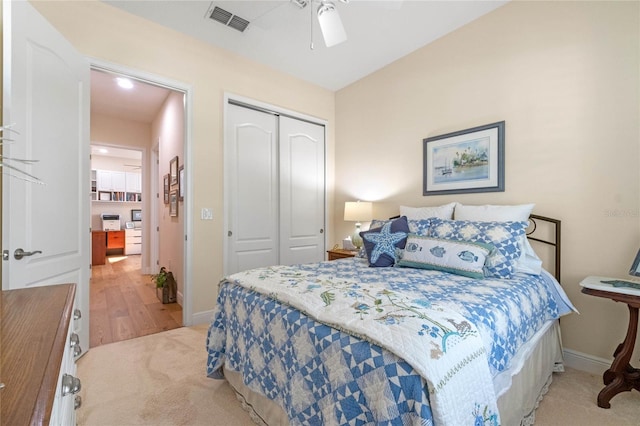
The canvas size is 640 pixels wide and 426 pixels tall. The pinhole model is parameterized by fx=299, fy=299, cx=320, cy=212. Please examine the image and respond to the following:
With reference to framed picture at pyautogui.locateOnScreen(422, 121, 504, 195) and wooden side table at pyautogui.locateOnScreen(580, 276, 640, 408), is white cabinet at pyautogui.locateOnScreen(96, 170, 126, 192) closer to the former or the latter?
framed picture at pyautogui.locateOnScreen(422, 121, 504, 195)

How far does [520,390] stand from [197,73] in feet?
11.9

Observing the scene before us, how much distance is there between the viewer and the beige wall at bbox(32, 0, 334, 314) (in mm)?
2469

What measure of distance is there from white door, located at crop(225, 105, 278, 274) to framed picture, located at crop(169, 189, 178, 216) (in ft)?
3.36

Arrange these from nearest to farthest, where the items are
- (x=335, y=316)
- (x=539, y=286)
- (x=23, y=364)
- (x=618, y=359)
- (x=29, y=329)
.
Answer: (x=23, y=364) → (x=29, y=329) → (x=335, y=316) → (x=618, y=359) → (x=539, y=286)

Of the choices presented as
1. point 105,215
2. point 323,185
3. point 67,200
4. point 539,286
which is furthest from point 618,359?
point 105,215

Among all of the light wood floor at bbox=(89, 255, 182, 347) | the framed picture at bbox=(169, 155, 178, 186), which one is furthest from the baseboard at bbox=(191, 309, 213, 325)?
the framed picture at bbox=(169, 155, 178, 186)

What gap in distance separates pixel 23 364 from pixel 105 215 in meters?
9.06

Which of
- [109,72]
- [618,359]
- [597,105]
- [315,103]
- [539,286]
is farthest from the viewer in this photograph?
[315,103]

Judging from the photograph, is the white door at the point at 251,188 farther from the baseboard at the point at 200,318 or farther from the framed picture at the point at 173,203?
the framed picture at the point at 173,203

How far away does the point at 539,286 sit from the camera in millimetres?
1920

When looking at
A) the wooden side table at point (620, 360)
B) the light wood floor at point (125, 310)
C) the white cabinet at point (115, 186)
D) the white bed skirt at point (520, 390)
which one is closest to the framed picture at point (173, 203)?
the light wood floor at point (125, 310)

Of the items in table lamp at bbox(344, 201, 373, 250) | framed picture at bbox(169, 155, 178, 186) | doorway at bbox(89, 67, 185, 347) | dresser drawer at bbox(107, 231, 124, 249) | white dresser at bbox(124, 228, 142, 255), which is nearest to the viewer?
doorway at bbox(89, 67, 185, 347)

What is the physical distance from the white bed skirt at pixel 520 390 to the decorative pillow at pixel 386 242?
3.39 feet

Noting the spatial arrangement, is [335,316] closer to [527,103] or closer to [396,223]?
[396,223]
